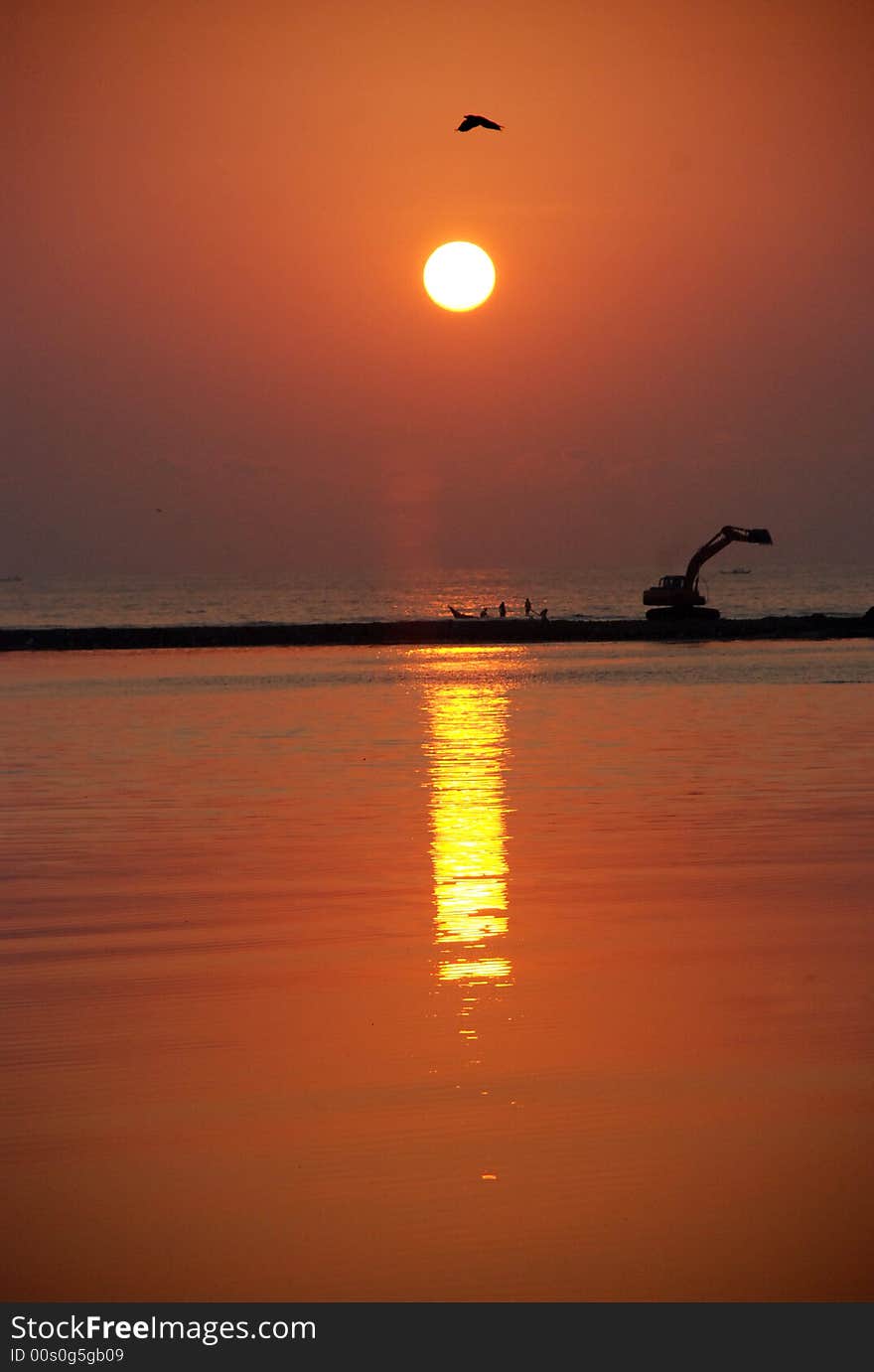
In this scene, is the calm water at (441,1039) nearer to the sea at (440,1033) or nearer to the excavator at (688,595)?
the sea at (440,1033)

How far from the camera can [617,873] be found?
47.7 ft

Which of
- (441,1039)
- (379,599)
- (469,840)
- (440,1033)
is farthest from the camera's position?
(379,599)

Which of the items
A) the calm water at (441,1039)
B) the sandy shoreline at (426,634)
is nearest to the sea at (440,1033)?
the calm water at (441,1039)

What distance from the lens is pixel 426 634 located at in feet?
258

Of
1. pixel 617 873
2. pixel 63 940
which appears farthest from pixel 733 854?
pixel 63 940

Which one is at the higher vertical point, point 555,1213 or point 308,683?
point 555,1213

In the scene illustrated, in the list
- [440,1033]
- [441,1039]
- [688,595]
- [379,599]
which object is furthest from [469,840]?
[379,599]

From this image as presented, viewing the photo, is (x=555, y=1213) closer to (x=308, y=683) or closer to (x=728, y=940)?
(x=728, y=940)

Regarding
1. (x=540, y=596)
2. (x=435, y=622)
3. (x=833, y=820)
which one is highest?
(x=833, y=820)

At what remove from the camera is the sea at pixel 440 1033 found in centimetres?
687

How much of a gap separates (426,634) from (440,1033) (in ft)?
227

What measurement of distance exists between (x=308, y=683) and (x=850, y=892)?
32.9 m

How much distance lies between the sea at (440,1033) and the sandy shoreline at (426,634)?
1931 inches

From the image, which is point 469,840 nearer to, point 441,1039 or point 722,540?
point 441,1039
